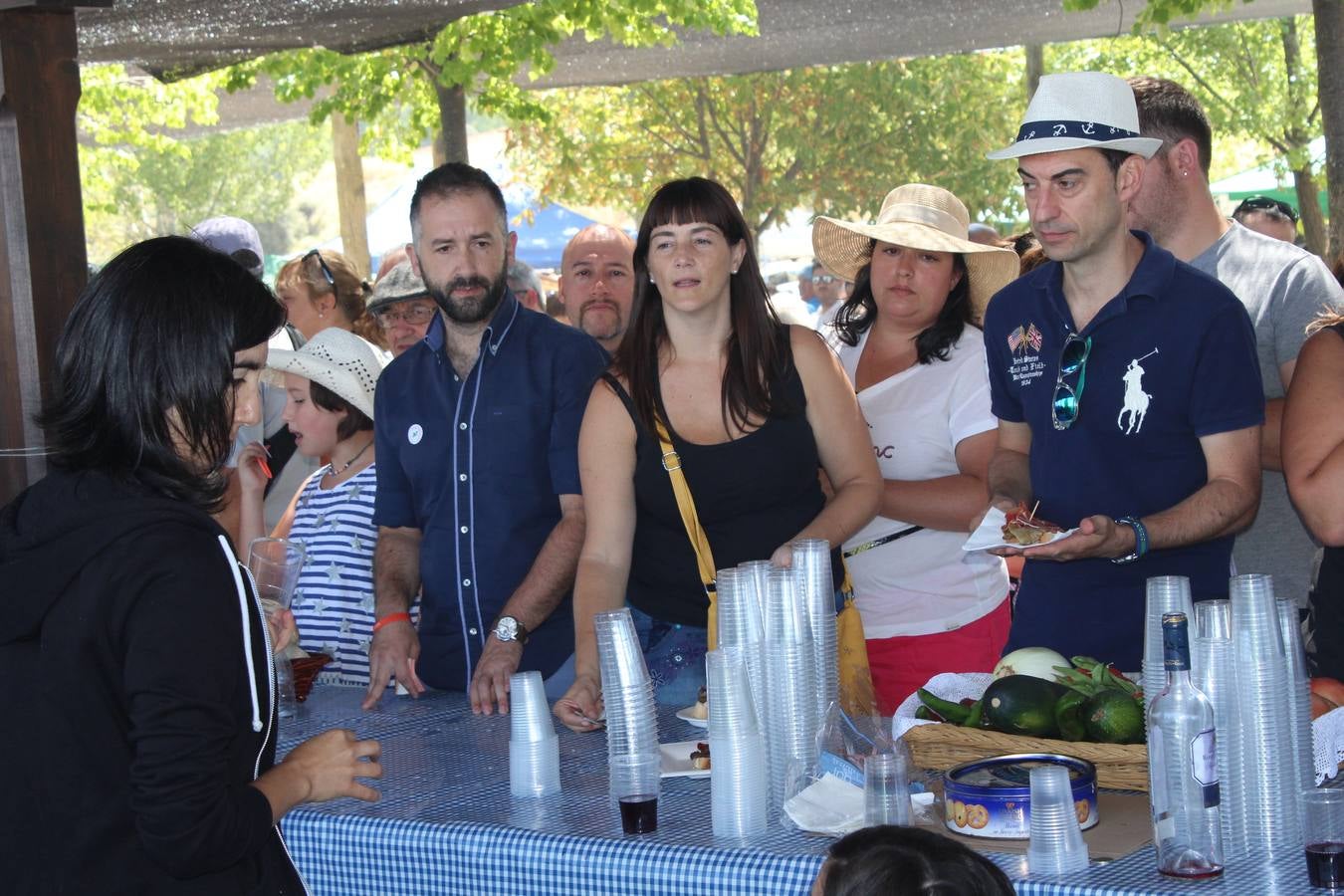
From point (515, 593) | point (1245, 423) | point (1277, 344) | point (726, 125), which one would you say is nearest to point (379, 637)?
point (515, 593)

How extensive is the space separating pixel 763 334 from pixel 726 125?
1245 centimetres

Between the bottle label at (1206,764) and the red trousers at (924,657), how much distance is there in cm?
183

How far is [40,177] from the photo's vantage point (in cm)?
413

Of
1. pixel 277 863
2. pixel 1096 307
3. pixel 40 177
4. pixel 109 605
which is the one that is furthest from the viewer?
pixel 40 177

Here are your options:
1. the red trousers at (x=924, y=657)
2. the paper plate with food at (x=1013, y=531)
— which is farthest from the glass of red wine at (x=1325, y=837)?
the red trousers at (x=924, y=657)

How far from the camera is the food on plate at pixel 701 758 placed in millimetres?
2672

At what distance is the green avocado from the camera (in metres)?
2.42

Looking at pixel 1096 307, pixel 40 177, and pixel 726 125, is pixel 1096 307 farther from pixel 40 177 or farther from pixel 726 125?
pixel 726 125

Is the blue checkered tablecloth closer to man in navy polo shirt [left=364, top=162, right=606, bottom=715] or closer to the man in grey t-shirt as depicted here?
man in navy polo shirt [left=364, top=162, right=606, bottom=715]

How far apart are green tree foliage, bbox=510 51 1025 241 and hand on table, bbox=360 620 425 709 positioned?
10787 millimetres

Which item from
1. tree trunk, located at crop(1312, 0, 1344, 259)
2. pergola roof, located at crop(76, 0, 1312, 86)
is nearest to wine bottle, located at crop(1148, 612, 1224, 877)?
pergola roof, located at crop(76, 0, 1312, 86)

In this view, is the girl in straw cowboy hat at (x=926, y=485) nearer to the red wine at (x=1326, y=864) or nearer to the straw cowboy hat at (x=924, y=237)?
the straw cowboy hat at (x=924, y=237)

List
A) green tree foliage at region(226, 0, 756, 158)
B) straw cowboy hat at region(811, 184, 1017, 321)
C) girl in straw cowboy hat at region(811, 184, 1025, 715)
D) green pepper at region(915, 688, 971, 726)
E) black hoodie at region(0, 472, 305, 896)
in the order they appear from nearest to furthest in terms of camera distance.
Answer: black hoodie at region(0, 472, 305, 896) → green pepper at region(915, 688, 971, 726) → girl in straw cowboy hat at region(811, 184, 1025, 715) → straw cowboy hat at region(811, 184, 1017, 321) → green tree foliage at region(226, 0, 756, 158)

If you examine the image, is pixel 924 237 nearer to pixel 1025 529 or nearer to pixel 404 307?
pixel 1025 529
